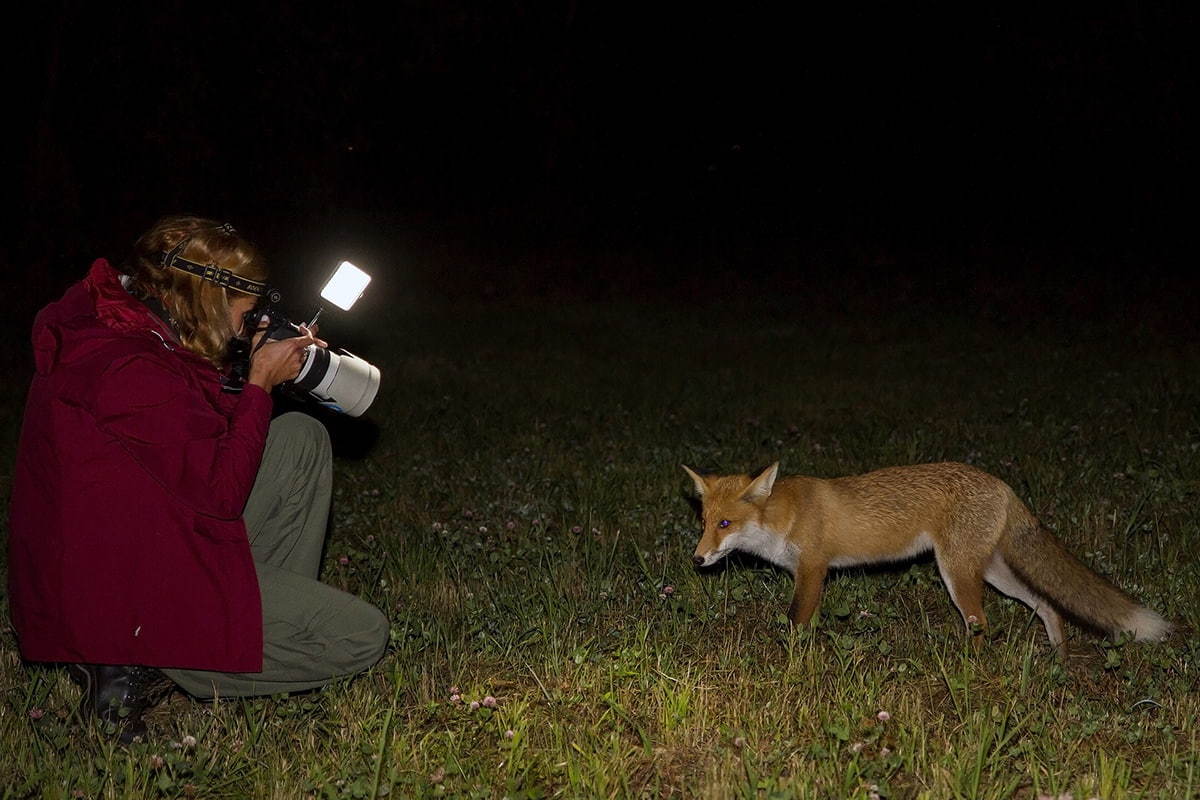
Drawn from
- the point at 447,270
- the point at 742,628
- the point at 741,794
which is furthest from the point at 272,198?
the point at 741,794

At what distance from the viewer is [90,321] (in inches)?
145

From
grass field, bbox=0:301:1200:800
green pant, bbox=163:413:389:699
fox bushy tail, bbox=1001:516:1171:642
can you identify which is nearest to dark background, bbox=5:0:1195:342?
grass field, bbox=0:301:1200:800

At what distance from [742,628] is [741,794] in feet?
5.67

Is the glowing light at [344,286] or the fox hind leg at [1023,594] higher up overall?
the glowing light at [344,286]

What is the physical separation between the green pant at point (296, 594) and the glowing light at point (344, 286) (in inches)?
21.4

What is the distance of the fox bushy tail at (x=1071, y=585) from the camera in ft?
15.5

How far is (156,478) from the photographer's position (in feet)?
12.0

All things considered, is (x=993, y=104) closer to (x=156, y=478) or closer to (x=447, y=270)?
(x=447, y=270)

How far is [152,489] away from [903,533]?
10.7 ft

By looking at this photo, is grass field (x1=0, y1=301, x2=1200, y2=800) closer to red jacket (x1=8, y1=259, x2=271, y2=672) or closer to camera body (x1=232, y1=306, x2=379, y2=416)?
red jacket (x1=8, y1=259, x2=271, y2=672)

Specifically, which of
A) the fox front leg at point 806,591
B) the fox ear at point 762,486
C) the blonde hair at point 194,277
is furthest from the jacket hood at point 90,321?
the fox front leg at point 806,591

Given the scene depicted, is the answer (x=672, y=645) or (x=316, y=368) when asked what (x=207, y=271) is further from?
(x=672, y=645)

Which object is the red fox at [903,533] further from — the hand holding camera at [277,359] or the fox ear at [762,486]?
the hand holding camera at [277,359]

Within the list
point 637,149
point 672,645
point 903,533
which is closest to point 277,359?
point 672,645
